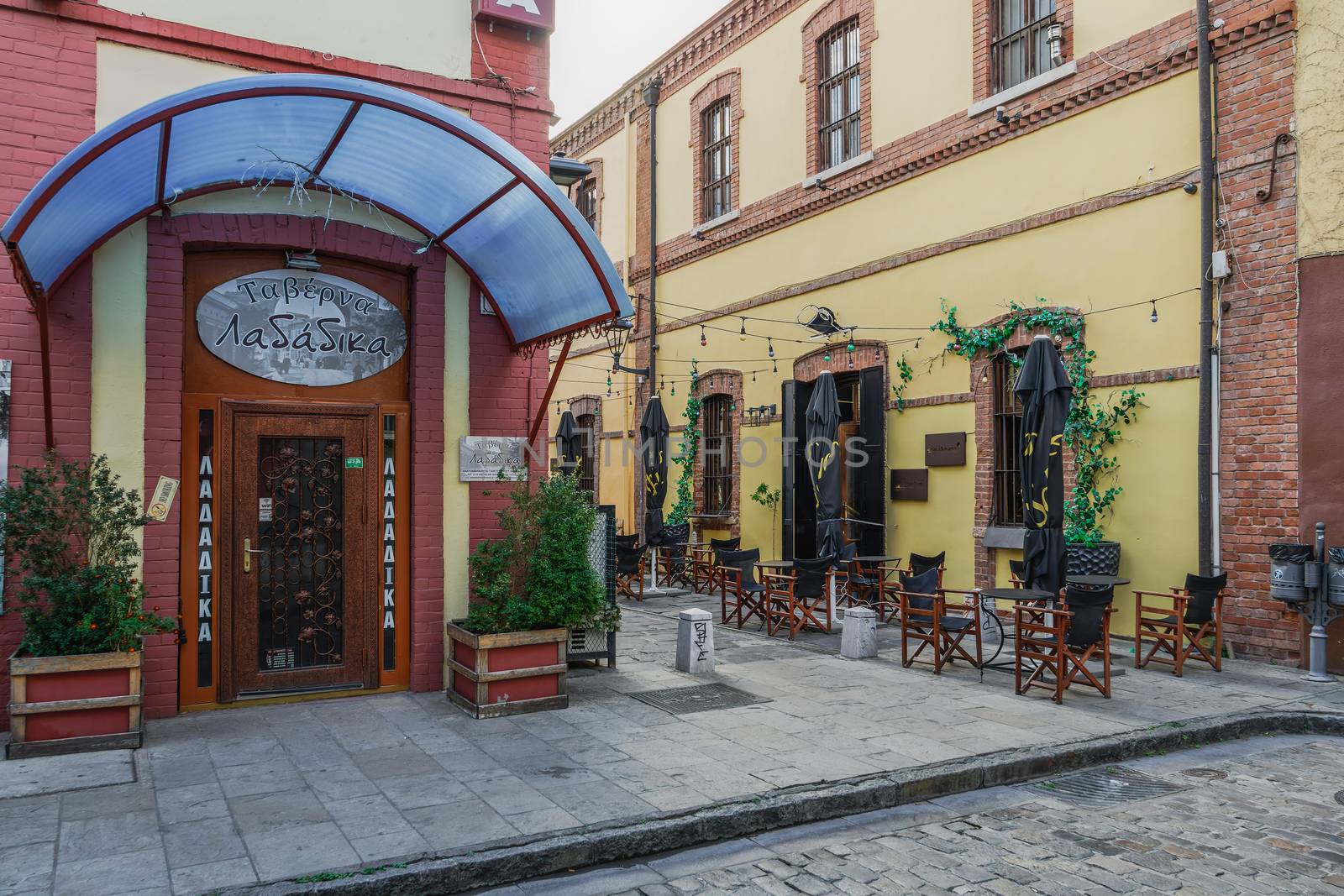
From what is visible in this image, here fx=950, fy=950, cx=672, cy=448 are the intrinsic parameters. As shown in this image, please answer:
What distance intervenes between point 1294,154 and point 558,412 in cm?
1597

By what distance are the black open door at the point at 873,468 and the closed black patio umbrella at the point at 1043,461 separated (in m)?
3.91

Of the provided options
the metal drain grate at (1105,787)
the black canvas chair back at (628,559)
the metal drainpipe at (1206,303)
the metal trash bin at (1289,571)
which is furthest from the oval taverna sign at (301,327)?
the metal trash bin at (1289,571)

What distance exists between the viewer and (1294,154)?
874cm

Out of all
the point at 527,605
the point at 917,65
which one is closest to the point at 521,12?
the point at 527,605

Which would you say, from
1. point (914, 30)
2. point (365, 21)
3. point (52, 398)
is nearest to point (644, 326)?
point (914, 30)

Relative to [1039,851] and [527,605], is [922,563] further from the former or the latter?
[1039,851]

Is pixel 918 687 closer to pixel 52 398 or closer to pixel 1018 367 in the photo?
pixel 1018 367

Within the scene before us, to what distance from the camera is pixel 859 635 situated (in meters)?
9.42

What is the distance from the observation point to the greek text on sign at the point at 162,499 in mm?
6680

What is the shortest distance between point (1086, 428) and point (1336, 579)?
2871 mm

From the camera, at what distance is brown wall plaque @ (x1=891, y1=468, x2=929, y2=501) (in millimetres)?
12414

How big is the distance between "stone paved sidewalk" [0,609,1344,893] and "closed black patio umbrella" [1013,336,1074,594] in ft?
3.74

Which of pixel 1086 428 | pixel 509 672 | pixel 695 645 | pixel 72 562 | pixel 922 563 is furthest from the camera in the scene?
pixel 922 563

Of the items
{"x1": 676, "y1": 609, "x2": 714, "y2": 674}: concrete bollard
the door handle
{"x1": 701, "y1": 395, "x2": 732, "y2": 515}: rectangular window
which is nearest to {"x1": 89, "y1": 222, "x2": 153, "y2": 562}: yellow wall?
the door handle
